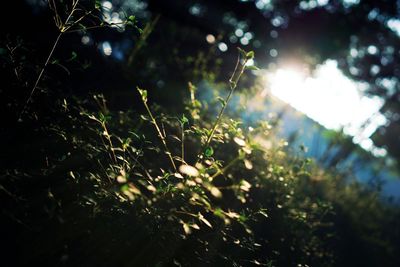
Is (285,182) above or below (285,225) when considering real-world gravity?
above

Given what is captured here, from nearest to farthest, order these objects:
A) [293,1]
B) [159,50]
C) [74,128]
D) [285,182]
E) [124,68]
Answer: [74,128], [285,182], [124,68], [159,50], [293,1]

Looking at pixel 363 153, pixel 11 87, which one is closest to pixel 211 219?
pixel 11 87

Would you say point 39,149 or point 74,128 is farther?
point 74,128

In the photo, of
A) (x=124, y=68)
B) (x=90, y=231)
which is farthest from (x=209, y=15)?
(x=90, y=231)

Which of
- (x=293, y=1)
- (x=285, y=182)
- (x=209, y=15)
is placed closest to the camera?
(x=285, y=182)

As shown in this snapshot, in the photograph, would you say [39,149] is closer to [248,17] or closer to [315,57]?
[248,17]

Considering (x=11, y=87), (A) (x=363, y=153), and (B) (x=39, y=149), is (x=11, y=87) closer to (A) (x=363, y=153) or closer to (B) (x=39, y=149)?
(B) (x=39, y=149)

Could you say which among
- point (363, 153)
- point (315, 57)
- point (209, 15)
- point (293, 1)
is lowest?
point (363, 153)

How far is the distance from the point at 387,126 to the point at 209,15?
13.1 m

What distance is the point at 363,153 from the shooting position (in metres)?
17.2

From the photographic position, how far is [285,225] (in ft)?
8.89

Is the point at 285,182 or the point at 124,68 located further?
the point at 124,68

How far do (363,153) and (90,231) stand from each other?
1869cm

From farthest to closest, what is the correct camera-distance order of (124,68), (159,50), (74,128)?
(159,50) → (124,68) → (74,128)
